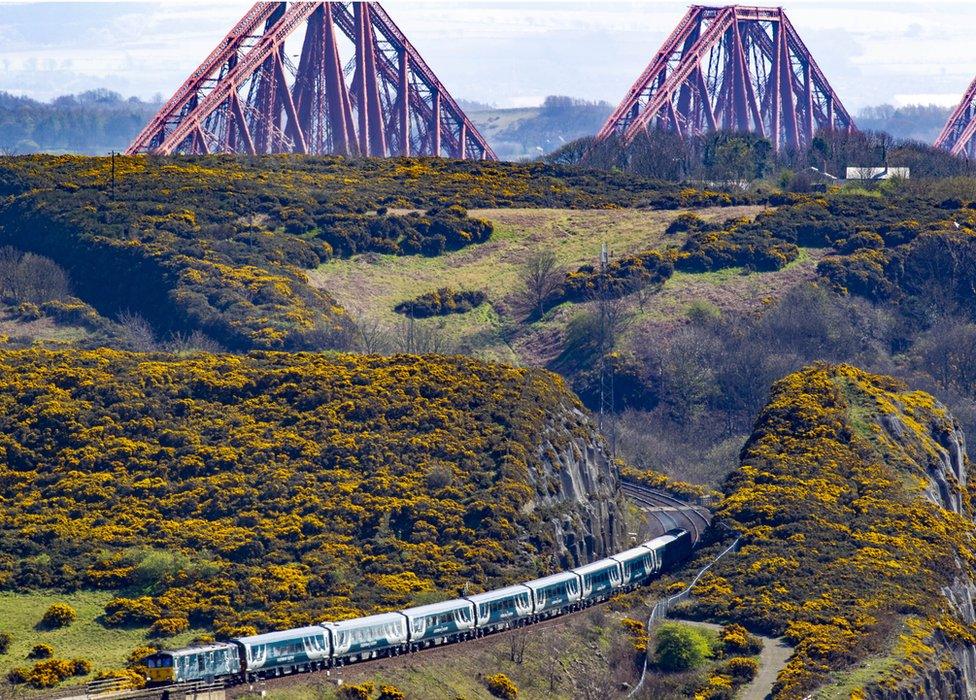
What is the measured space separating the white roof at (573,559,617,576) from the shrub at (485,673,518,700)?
10635 mm

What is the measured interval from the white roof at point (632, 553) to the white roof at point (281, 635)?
18.7 meters

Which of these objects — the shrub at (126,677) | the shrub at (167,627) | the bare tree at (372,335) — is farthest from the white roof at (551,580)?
the bare tree at (372,335)

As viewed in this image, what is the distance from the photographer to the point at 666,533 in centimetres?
8662

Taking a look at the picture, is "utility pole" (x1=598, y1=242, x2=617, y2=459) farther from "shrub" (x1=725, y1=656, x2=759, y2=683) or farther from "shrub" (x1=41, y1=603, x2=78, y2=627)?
"shrub" (x1=41, y1=603, x2=78, y2=627)

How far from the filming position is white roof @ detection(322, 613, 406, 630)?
63.2m

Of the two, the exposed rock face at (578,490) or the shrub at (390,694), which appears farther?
the exposed rock face at (578,490)

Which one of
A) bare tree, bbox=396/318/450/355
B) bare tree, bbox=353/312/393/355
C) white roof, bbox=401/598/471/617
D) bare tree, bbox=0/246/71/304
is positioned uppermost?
bare tree, bbox=0/246/71/304

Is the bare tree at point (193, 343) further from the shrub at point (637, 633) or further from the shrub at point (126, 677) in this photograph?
the shrub at point (126, 677)

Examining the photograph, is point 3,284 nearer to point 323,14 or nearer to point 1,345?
point 1,345

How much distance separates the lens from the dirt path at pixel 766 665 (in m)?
64.5

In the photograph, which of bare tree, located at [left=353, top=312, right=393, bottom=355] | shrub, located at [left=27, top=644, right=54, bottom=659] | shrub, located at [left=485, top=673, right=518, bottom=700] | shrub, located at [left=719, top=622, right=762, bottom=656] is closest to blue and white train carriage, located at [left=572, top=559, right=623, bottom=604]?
shrub, located at [left=719, top=622, right=762, bottom=656]

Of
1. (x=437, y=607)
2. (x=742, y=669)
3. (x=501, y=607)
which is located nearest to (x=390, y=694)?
(x=437, y=607)

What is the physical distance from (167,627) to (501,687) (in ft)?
36.3

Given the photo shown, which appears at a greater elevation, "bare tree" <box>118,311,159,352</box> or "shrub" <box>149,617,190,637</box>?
"bare tree" <box>118,311,159,352</box>
